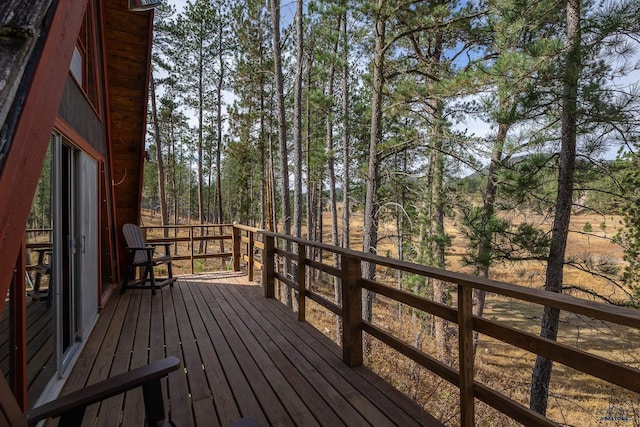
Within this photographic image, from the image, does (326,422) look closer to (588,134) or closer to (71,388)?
(71,388)

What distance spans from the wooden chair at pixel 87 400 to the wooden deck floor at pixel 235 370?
90 centimetres

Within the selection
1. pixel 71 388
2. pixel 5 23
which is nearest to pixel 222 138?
pixel 71 388

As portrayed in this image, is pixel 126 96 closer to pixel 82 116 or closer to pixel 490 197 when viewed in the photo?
pixel 82 116

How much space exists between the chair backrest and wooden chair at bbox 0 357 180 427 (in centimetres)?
416

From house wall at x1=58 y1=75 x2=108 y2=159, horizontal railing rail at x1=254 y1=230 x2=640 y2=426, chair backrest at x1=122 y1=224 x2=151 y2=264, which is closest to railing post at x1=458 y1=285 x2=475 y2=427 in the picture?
horizontal railing rail at x1=254 y1=230 x2=640 y2=426

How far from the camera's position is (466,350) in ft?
5.75

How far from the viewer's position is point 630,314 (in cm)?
116

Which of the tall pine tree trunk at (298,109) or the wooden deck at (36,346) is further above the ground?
the tall pine tree trunk at (298,109)

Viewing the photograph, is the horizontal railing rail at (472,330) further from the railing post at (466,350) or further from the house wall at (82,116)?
the house wall at (82,116)

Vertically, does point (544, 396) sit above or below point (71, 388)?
below

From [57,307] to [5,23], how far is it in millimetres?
2513

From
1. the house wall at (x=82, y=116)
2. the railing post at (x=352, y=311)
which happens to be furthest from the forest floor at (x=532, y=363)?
the house wall at (x=82, y=116)

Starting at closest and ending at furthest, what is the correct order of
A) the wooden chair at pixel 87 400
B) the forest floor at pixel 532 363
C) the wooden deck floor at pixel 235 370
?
the wooden chair at pixel 87 400 < the wooden deck floor at pixel 235 370 < the forest floor at pixel 532 363

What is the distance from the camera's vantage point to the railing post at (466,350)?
1.75 m
